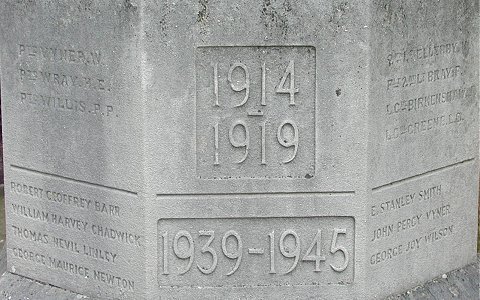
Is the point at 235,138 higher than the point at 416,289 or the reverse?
higher

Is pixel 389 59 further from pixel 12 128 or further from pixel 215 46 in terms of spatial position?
pixel 12 128

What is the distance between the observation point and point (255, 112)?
4.88 meters

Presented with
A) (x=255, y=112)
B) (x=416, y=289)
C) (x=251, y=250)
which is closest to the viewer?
(x=255, y=112)

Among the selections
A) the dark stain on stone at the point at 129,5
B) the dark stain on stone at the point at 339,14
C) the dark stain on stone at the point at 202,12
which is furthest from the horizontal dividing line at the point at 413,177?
the dark stain on stone at the point at 129,5

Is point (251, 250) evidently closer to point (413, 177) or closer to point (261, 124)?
point (261, 124)

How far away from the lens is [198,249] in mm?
5039

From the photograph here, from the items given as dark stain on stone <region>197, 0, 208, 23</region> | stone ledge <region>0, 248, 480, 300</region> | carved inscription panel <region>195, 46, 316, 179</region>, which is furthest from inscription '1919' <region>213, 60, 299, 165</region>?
stone ledge <region>0, 248, 480, 300</region>

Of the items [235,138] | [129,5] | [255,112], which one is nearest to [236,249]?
[235,138]

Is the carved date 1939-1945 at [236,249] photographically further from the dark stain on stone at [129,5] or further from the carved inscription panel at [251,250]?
the dark stain on stone at [129,5]

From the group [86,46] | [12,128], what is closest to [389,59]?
[86,46]

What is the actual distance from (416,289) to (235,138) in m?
1.31

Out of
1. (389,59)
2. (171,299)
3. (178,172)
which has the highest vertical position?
(389,59)

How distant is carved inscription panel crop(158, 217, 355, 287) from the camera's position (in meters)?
5.02

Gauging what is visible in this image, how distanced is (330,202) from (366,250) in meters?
0.31
